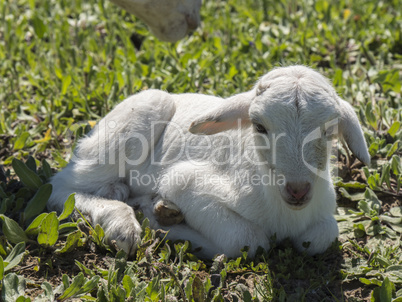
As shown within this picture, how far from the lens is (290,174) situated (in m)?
3.88

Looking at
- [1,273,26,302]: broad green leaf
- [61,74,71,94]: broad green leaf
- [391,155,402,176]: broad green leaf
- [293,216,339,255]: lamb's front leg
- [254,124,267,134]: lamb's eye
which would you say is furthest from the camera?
[61,74,71,94]: broad green leaf

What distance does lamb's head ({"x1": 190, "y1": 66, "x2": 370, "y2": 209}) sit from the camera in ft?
12.8

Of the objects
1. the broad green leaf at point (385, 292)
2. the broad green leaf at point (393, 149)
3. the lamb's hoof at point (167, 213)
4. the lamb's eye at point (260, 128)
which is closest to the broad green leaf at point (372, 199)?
the broad green leaf at point (393, 149)

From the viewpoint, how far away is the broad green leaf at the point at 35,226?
4.42 m

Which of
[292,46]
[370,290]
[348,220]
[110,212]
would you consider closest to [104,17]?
[292,46]

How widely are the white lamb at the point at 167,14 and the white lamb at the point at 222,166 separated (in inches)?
29.4

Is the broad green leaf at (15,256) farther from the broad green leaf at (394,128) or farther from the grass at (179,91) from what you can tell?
the broad green leaf at (394,128)

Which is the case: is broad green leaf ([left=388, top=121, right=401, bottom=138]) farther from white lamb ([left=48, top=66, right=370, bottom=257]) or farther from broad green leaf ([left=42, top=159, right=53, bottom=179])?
broad green leaf ([left=42, top=159, right=53, bottom=179])

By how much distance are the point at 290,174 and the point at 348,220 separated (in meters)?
1.47

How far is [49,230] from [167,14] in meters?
2.54

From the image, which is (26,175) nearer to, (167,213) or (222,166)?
Answer: (167,213)

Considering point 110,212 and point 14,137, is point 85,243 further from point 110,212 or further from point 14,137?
point 14,137

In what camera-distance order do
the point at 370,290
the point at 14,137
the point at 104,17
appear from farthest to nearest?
the point at 104,17
the point at 14,137
the point at 370,290

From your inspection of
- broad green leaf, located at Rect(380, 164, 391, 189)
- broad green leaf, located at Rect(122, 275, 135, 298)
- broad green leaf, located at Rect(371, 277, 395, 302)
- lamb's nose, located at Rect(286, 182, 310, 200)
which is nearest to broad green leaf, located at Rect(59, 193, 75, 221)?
broad green leaf, located at Rect(122, 275, 135, 298)
